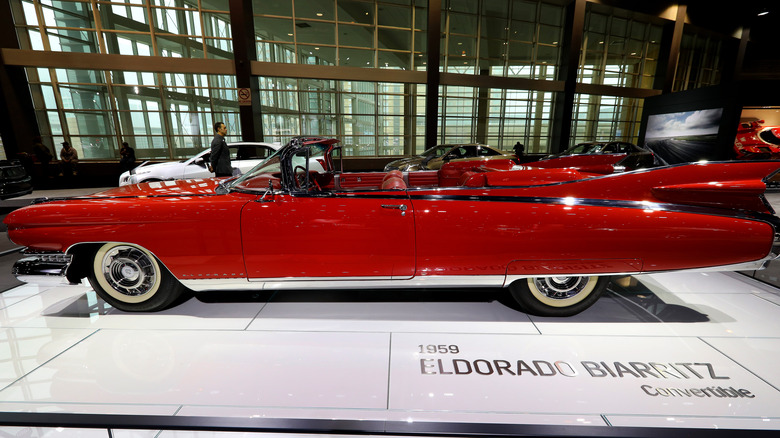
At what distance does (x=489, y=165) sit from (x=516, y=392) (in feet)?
8.03

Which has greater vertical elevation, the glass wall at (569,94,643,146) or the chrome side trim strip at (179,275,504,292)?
the glass wall at (569,94,643,146)

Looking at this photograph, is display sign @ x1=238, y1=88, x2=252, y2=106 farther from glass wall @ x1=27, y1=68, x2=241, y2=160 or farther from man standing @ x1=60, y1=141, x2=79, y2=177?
man standing @ x1=60, y1=141, x2=79, y2=177

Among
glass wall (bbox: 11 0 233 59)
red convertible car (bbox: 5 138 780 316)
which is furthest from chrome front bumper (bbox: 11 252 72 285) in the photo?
glass wall (bbox: 11 0 233 59)

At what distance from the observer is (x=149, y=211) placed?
2.28 metres

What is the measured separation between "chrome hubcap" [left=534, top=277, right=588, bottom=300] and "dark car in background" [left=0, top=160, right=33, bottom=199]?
835cm

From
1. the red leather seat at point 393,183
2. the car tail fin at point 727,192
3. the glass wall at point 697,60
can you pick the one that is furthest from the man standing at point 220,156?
the glass wall at point 697,60

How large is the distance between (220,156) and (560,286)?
619cm

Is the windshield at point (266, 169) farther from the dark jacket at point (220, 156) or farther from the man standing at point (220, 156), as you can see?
the dark jacket at point (220, 156)

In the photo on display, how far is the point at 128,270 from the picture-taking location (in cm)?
246

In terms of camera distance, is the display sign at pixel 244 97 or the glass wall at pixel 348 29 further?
the glass wall at pixel 348 29

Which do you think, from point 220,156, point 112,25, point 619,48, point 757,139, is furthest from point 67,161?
point 619,48

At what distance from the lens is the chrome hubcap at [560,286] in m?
2.43

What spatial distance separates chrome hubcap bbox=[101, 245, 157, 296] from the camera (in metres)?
2.44

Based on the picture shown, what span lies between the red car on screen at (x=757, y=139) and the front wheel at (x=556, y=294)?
12972mm
